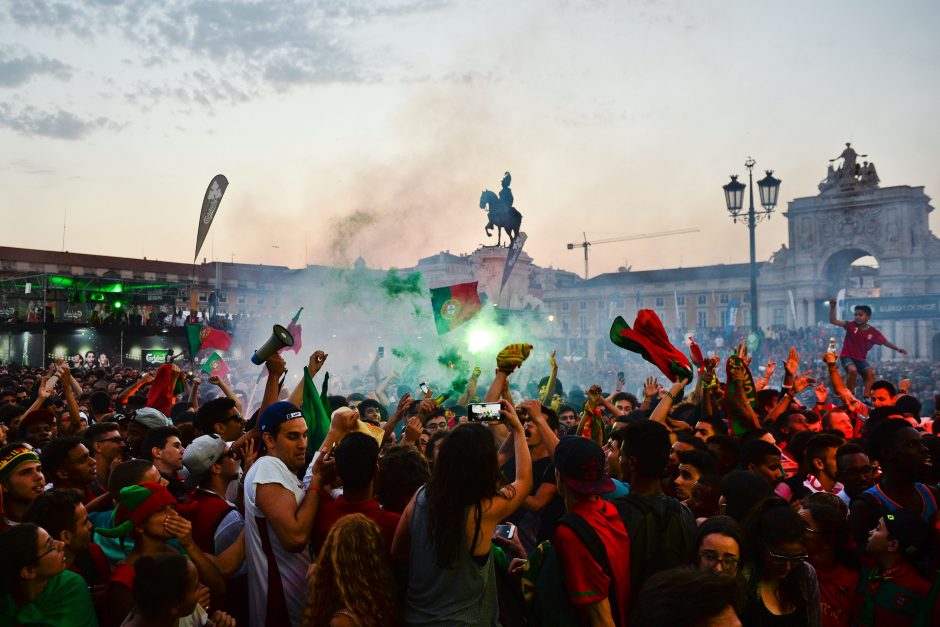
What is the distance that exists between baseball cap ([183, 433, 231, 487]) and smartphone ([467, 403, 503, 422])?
70.5 inches

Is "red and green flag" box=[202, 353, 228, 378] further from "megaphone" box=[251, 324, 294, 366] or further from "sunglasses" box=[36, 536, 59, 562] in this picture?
"sunglasses" box=[36, 536, 59, 562]

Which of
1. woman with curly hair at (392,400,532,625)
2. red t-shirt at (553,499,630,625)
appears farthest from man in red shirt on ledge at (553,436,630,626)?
woman with curly hair at (392,400,532,625)

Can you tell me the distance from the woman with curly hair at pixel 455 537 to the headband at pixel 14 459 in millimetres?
2724

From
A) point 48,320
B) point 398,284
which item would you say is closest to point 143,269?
point 48,320

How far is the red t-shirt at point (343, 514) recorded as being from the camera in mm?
3926

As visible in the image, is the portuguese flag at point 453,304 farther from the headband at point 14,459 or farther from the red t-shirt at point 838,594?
the red t-shirt at point 838,594

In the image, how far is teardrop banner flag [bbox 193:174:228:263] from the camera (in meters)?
19.8

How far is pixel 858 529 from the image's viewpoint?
4.48 meters

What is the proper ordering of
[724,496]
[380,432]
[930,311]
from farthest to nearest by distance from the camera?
[930,311]
[380,432]
[724,496]

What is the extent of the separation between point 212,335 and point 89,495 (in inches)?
431

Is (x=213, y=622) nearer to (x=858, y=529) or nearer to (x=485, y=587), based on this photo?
(x=485, y=587)

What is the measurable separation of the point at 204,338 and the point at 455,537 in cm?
1374

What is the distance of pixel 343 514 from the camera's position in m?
3.98

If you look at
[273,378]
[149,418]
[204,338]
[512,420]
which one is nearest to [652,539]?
[512,420]
